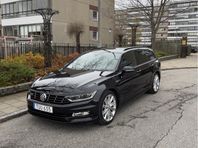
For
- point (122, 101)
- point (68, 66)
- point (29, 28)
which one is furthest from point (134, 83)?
point (29, 28)

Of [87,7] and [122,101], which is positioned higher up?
[87,7]

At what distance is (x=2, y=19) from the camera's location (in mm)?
34938

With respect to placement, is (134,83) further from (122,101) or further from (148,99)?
(148,99)

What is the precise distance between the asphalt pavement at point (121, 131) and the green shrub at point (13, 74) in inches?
85.6

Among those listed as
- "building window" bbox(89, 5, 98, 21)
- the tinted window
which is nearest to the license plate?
the tinted window

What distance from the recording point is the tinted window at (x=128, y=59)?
219 inches

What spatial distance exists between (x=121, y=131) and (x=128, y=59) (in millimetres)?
2104

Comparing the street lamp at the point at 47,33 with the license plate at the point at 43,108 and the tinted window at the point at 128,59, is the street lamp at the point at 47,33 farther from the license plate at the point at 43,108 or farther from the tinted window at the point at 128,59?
the license plate at the point at 43,108

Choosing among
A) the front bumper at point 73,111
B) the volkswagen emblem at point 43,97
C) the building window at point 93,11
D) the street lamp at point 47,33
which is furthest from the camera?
the building window at point 93,11

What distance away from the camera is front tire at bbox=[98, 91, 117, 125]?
4434 mm

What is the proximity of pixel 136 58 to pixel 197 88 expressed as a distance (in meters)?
3.31

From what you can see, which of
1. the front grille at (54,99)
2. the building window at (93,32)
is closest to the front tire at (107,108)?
the front grille at (54,99)

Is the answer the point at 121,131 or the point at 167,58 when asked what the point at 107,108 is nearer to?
the point at 121,131

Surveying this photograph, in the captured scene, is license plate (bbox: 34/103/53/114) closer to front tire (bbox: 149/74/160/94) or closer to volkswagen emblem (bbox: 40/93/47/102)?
volkswagen emblem (bbox: 40/93/47/102)
